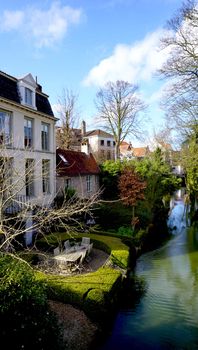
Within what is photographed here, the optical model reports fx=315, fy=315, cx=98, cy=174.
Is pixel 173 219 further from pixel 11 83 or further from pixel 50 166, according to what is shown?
pixel 11 83

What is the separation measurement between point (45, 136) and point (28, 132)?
250 cm

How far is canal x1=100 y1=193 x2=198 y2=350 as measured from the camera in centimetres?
1054

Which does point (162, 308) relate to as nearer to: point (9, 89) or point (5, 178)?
point (5, 178)

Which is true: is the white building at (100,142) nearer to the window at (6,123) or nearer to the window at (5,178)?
the window at (6,123)

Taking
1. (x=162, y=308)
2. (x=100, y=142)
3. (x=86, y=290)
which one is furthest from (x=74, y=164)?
(x=100, y=142)

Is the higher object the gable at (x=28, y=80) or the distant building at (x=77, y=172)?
the gable at (x=28, y=80)

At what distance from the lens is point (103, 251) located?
18.1m

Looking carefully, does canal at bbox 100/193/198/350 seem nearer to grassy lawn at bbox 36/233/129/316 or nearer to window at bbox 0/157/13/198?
grassy lawn at bbox 36/233/129/316

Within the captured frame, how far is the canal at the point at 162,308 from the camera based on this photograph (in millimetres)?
10539

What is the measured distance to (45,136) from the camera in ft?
78.8

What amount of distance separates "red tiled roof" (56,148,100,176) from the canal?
10.4 metres

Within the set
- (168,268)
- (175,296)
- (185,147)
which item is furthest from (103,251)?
(185,147)

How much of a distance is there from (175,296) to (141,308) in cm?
202

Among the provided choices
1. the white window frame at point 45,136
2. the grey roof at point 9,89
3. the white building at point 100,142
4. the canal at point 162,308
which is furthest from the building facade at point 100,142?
the canal at point 162,308
